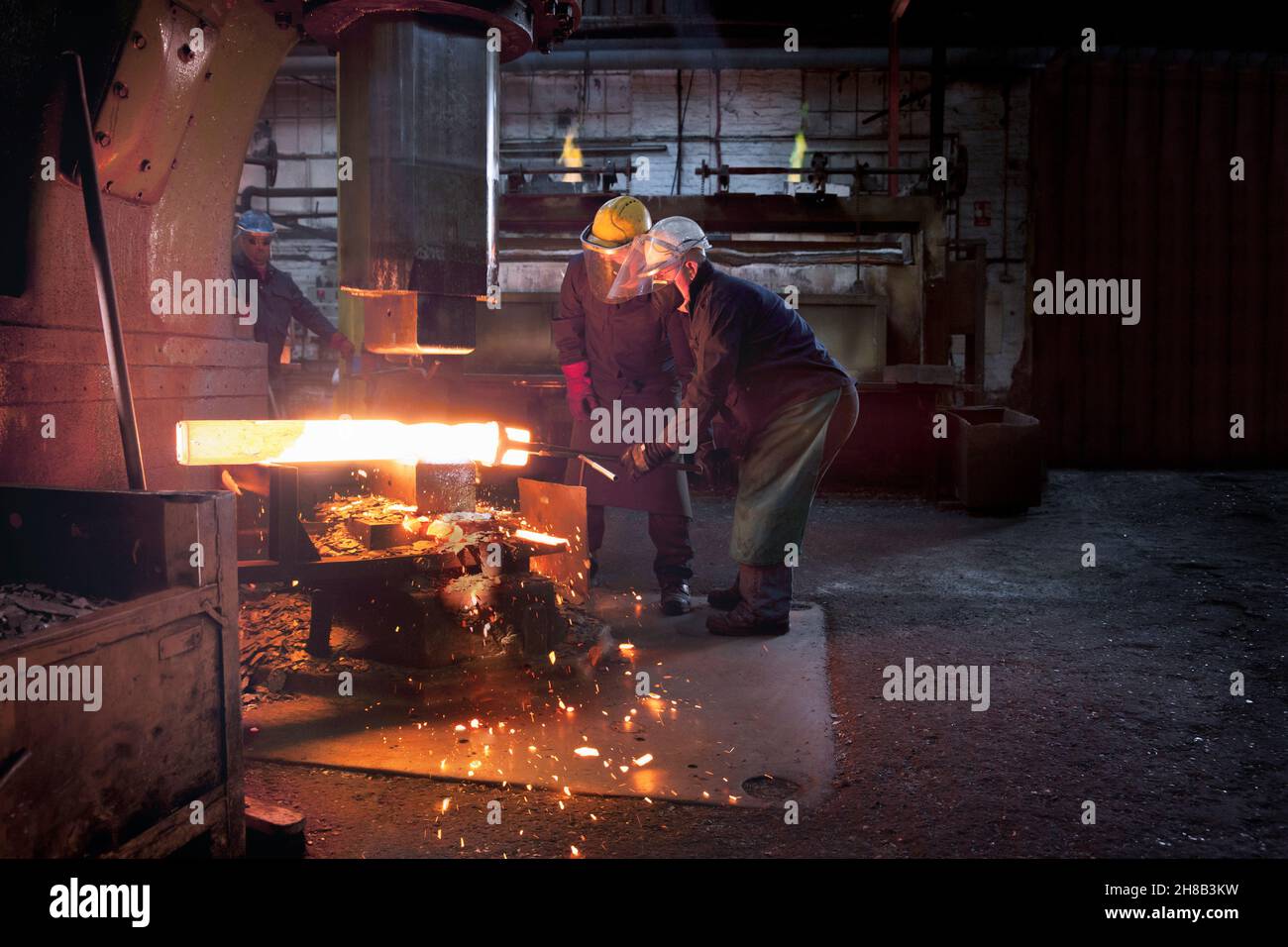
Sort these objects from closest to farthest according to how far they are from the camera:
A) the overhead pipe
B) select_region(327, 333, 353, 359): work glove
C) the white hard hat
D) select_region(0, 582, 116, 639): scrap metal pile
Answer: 1. select_region(0, 582, 116, 639): scrap metal pile
2. the white hard hat
3. select_region(327, 333, 353, 359): work glove
4. the overhead pipe

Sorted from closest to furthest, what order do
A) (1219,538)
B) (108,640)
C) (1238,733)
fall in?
(108,640)
(1238,733)
(1219,538)

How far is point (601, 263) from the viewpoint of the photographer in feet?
12.9

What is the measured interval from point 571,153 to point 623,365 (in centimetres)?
710

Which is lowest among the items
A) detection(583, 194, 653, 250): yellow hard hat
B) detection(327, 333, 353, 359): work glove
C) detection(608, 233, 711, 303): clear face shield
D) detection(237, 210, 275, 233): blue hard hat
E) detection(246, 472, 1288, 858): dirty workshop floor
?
detection(246, 472, 1288, 858): dirty workshop floor

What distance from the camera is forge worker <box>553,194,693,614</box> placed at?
424cm

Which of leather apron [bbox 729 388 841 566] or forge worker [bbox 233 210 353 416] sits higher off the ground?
forge worker [bbox 233 210 353 416]

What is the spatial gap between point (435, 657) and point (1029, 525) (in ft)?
15.3

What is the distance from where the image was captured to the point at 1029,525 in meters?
6.42

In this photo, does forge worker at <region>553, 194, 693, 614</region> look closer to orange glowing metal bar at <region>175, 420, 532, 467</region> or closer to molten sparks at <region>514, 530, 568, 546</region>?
molten sparks at <region>514, 530, 568, 546</region>

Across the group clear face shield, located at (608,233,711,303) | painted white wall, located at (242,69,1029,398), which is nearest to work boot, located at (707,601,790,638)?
clear face shield, located at (608,233,711,303)

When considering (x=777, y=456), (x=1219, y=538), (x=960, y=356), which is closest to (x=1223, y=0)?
(x=960, y=356)

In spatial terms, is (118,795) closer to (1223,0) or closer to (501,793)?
(501,793)

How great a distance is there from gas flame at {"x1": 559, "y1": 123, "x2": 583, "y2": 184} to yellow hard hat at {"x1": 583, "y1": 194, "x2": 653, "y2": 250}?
7159mm

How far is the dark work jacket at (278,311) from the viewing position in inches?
216
